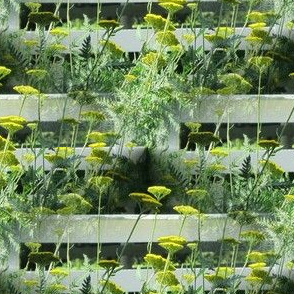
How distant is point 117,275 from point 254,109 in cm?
80

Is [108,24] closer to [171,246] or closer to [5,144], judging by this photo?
[5,144]

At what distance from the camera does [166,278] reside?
5.24 m

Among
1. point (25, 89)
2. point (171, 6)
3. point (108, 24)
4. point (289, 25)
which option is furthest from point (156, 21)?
point (289, 25)

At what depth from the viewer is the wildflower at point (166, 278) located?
206 inches

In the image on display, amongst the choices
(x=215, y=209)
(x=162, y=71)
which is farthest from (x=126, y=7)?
(x=215, y=209)

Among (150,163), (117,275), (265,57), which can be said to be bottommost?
(117,275)

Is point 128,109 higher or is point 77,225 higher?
point 128,109

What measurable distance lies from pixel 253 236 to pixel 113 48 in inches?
35.1

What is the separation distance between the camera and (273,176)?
5520mm

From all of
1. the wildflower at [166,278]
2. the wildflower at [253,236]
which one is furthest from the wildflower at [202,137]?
the wildflower at [166,278]

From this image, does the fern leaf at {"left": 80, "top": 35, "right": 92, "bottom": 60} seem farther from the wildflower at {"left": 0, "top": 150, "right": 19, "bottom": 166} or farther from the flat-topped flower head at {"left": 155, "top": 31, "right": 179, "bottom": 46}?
the wildflower at {"left": 0, "top": 150, "right": 19, "bottom": 166}

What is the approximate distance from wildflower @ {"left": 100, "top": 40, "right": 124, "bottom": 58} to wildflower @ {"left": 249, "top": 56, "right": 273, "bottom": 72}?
490mm

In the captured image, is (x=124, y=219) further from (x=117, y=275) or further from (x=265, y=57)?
(x=265, y=57)

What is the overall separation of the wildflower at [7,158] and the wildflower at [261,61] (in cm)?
96
